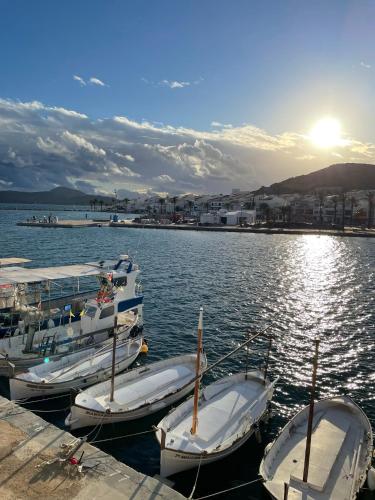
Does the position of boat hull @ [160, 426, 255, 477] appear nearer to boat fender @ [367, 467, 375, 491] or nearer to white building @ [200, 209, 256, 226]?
boat fender @ [367, 467, 375, 491]

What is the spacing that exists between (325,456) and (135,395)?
10.3 meters

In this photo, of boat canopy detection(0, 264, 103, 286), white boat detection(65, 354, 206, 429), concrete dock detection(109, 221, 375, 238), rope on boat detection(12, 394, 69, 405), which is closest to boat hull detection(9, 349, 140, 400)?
rope on boat detection(12, 394, 69, 405)

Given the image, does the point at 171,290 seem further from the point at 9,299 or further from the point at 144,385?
the point at 144,385

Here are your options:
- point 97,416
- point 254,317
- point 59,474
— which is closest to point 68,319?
point 97,416

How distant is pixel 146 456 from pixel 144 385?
15.4 ft

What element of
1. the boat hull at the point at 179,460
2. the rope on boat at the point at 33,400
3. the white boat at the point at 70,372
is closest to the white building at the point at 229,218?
the white boat at the point at 70,372

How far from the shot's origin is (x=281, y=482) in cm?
1584

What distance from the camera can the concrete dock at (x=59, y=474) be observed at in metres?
13.1

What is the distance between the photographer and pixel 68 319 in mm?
30812

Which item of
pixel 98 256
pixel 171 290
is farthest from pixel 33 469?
pixel 98 256

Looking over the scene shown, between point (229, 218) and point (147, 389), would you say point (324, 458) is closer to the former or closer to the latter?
point (147, 389)

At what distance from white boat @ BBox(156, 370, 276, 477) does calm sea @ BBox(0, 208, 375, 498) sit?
108 cm

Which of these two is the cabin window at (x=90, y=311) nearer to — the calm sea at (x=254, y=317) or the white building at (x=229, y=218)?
the calm sea at (x=254, y=317)

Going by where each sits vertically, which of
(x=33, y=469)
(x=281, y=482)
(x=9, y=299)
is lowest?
(x=281, y=482)
